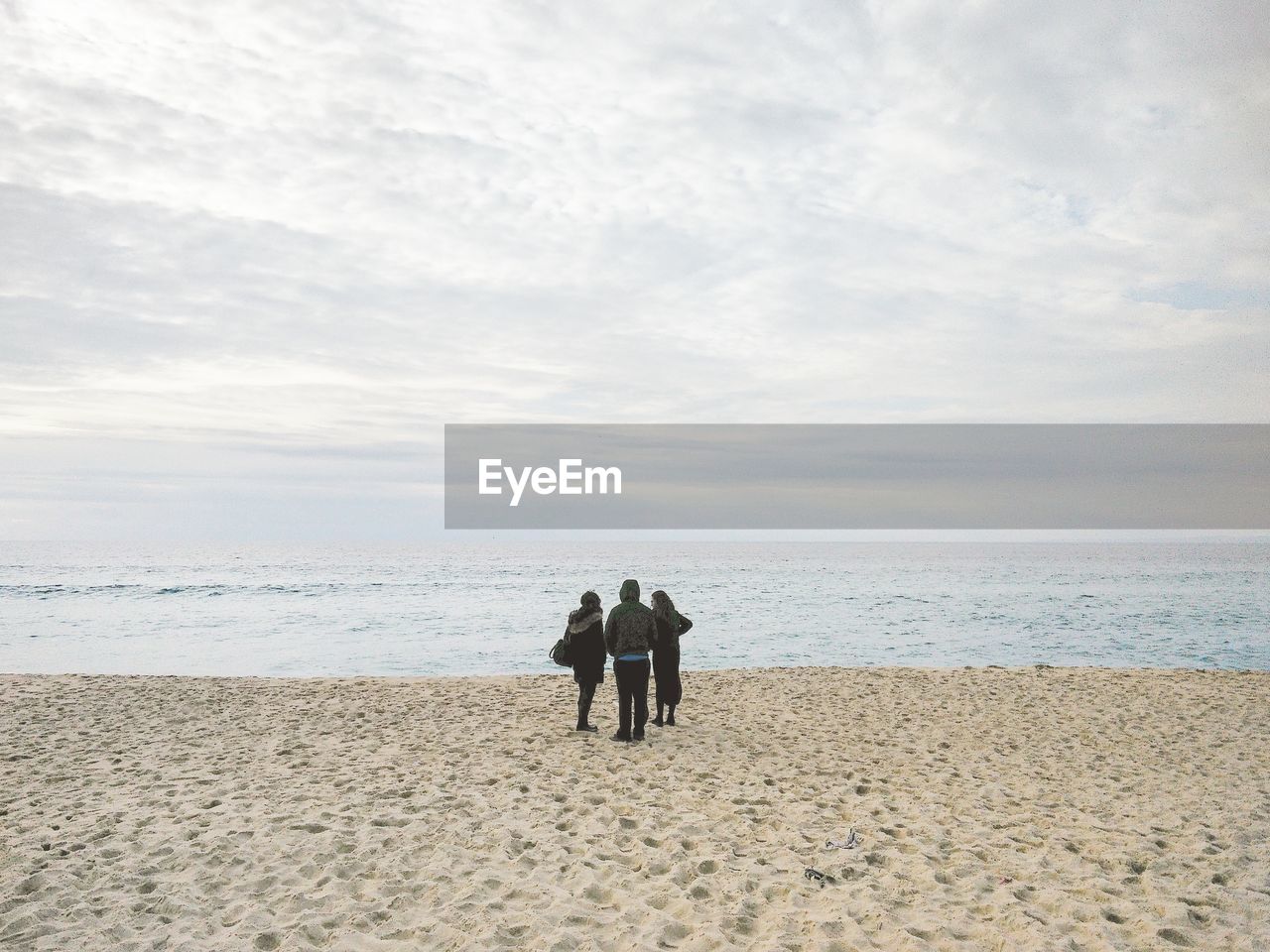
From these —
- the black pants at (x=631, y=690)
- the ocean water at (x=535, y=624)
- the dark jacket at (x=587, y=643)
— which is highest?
the dark jacket at (x=587, y=643)

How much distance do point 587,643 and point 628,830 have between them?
11.1 feet

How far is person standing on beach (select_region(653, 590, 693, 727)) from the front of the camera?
1011 cm

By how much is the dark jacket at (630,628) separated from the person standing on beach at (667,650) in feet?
0.61

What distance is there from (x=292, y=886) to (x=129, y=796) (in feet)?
10.1

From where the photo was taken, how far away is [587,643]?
984 centimetres

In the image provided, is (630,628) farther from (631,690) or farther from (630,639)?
(631,690)

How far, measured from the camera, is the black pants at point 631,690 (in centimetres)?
959

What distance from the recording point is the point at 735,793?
304 inches


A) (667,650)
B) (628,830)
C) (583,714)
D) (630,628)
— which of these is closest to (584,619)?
(630,628)

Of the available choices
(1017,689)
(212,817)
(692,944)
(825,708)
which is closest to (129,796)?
(212,817)

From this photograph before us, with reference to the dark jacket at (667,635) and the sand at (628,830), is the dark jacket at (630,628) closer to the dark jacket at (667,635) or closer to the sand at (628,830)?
the dark jacket at (667,635)

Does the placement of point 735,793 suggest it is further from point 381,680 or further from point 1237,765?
point 381,680

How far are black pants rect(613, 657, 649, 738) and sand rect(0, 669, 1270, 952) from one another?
41 cm

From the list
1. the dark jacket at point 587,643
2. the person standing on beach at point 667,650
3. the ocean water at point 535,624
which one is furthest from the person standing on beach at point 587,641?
the ocean water at point 535,624
